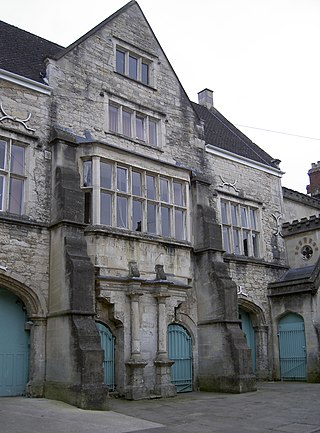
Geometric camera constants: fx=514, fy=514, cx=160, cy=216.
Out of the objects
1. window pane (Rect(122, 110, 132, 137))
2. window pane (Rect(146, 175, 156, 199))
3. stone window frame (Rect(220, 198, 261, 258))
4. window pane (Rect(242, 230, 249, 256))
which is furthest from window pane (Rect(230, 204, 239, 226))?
window pane (Rect(122, 110, 132, 137))

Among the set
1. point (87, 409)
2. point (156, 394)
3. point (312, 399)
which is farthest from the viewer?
point (156, 394)

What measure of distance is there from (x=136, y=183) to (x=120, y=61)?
468 centimetres

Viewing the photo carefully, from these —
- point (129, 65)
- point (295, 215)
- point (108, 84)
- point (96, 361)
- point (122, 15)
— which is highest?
point (122, 15)

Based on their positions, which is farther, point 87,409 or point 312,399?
point 312,399

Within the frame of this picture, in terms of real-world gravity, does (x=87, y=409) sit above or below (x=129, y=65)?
below

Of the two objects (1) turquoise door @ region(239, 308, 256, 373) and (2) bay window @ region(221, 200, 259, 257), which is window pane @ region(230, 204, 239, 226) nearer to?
(2) bay window @ region(221, 200, 259, 257)

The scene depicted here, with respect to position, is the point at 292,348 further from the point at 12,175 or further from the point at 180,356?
the point at 12,175

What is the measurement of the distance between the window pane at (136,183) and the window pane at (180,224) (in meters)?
1.67

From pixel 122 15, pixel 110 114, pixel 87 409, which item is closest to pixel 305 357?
pixel 87 409

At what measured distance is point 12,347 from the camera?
1409cm

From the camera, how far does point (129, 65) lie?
60.7 ft

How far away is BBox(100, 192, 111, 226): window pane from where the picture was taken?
52.0ft

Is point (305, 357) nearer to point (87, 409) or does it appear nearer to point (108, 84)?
point (87, 409)

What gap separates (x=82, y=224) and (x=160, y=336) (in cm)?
439
